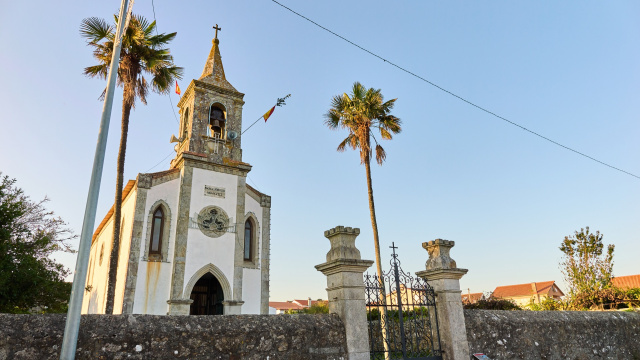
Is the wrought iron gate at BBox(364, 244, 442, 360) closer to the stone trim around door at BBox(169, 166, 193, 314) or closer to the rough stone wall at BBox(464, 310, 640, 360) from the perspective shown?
the rough stone wall at BBox(464, 310, 640, 360)

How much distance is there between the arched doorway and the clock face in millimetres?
1984

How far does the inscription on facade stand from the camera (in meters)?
17.9

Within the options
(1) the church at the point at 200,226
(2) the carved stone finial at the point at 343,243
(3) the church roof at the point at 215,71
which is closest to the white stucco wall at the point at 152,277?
(1) the church at the point at 200,226

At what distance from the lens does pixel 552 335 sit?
9000mm

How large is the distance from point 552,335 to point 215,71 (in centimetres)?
1836

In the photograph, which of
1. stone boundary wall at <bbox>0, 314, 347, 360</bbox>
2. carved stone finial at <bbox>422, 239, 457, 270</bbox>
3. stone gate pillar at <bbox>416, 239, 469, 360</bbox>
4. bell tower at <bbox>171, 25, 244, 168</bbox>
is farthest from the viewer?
bell tower at <bbox>171, 25, 244, 168</bbox>

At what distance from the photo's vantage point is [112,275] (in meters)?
13.8

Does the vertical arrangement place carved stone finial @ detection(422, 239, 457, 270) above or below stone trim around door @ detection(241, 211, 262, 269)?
below

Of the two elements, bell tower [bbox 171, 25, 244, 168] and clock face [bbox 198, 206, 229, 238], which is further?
bell tower [bbox 171, 25, 244, 168]

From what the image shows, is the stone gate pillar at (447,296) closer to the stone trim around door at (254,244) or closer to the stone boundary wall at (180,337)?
the stone boundary wall at (180,337)

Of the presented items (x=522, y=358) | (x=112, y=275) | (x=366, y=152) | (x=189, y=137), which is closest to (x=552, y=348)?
(x=522, y=358)

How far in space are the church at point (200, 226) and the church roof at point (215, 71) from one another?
92mm

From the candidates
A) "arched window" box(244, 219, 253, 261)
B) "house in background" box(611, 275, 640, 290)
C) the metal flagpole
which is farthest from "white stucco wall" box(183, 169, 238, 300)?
"house in background" box(611, 275, 640, 290)

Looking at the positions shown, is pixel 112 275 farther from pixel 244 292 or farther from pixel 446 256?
pixel 446 256
